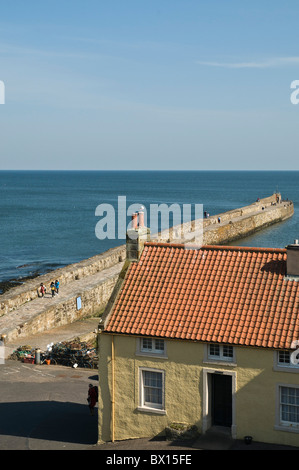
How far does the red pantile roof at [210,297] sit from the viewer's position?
1703cm

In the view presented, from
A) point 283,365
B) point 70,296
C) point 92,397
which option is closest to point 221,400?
point 283,365

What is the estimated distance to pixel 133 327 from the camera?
711 inches

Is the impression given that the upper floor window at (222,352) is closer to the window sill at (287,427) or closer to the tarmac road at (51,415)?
the window sill at (287,427)

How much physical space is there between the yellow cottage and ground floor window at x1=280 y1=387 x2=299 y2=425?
0.03 meters

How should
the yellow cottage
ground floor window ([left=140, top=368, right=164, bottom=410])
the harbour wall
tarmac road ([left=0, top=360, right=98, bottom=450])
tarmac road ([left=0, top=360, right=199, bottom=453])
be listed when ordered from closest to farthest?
the yellow cottage, ground floor window ([left=140, top=368, right=164, bottom=410]), tarmac road ([left=0, top=360, right=199, bottom=453]), tarmac road ([left=0, top=360, right=98, bottom=450]), the harbour wall

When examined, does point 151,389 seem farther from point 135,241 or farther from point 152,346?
point 135,241

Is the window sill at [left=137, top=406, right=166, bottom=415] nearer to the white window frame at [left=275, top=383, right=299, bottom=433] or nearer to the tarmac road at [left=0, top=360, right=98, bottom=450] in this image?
the tarmac road at [left=0, top=360, right=98, bottom=450]

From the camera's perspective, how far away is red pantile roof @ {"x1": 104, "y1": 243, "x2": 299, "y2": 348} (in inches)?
671

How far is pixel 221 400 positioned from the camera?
17.7 metres

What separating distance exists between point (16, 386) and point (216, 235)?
2201 inches

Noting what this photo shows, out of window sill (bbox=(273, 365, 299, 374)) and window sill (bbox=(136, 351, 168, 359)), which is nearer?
window sill (bbox=(273, 365, 299, 374))

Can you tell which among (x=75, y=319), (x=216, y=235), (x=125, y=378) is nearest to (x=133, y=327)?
(x=125, y=378)

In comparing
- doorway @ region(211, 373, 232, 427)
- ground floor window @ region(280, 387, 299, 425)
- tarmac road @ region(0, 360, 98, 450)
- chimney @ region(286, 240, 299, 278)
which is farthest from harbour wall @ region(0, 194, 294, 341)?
ground floor window @ region(280, 387, 299, 425)

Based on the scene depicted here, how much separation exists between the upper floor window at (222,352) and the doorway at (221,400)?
613 mm
